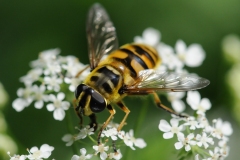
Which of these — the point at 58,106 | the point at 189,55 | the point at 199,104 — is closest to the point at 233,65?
the point at 189,55

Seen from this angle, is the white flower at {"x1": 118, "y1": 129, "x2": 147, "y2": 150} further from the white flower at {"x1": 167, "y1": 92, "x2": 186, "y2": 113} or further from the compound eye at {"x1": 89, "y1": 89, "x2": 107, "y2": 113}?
the white flower at {"x1": 167, "y1": 92, "x2": 186, "y2": 113}

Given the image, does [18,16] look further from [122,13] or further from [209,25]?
[209,25]

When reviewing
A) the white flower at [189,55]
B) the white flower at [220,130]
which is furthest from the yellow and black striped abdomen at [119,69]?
the white flower at [220,130]

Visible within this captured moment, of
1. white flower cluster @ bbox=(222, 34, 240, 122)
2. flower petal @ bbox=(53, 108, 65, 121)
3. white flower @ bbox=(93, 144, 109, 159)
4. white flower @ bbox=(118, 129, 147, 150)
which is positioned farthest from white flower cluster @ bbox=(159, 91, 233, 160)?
white flower cluster @ bbox=(222, 34, 240, 122)

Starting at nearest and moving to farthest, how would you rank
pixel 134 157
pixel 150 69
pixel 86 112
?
pixel 86 112
pixel 150 69
pixel 134 157

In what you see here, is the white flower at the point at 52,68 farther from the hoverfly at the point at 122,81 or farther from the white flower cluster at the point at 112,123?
the hoverfly at the point at 122,81

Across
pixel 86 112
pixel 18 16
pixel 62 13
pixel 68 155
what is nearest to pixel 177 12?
pixel 62 13

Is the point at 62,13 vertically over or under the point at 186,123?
over
